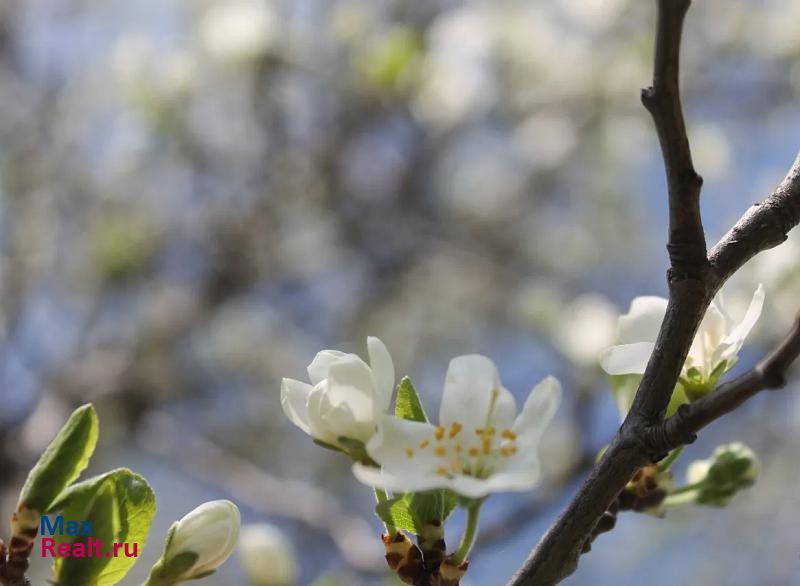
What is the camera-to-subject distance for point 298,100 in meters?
3.36

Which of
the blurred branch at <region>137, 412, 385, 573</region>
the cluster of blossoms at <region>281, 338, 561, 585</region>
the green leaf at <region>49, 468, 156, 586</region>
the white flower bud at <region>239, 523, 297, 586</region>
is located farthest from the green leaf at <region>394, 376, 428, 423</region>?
the blurred branch at <region>137, 412, 385, 573</region>

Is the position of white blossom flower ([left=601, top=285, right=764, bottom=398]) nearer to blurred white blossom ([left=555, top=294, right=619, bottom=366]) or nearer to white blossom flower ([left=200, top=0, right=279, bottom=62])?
blurred white blossom ([left=555, top=294, right=619, bottom=366])

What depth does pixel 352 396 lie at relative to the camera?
2.44ft

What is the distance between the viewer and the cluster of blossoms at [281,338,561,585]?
70cm

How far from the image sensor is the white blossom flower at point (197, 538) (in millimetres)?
800

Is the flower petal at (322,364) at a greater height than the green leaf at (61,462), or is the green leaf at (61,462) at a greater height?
the flower petal at (322,364)

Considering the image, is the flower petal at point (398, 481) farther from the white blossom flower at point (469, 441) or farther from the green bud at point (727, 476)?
the green bud at point (727, 476)

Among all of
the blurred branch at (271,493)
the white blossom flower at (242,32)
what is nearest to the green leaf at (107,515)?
the blurred branch at (271,493)

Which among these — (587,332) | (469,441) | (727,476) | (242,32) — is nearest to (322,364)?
(469,441)

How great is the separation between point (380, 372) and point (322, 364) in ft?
0.25

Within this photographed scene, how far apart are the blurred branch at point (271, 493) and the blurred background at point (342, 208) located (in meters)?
0.01

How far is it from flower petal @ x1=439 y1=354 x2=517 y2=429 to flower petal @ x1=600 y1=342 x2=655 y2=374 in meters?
0.09

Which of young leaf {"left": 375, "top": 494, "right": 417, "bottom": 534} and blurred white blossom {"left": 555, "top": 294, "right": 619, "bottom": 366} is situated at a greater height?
blurred white blossom {"left": 555, "top": 294, "right": 619, "bottom": 366}

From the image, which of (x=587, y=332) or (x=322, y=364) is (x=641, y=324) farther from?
(x=587, y=332)
